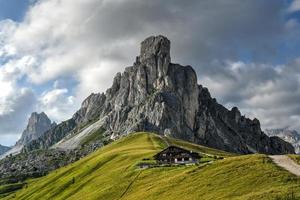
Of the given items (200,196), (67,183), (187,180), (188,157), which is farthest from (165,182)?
(67,183)

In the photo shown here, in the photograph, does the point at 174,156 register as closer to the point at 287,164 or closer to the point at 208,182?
the point at 208,182

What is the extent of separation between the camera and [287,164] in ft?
269

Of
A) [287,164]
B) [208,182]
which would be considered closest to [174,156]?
[208,182]

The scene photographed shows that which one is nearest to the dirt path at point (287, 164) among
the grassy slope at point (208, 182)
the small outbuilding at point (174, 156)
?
the grassy slope at point (208, 182)

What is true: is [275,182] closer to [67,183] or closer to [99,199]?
[99,199]

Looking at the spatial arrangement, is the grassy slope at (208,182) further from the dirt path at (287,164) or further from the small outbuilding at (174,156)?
the small outbuilding at (174,156)

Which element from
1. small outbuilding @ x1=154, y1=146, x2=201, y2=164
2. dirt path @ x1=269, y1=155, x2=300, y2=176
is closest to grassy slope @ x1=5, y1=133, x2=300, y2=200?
dirt path @ x1=269, y1=155, x2=300, y2=176

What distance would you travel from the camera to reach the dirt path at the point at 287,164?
2982 inches

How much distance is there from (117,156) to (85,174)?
1742 centimetres

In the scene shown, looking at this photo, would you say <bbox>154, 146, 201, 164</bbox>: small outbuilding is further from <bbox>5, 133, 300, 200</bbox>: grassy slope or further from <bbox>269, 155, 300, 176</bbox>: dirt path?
<bbox>269, 155, 300, 176</bbox>: dirt path

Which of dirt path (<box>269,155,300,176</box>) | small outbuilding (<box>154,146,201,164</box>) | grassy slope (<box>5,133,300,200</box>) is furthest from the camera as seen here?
small outbuilding (<box>154,146,201,164</box>)

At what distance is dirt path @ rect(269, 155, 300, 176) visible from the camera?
7575 centimetres

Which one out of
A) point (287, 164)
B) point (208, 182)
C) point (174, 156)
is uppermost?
point (174, 156)

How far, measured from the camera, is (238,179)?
7644cm
